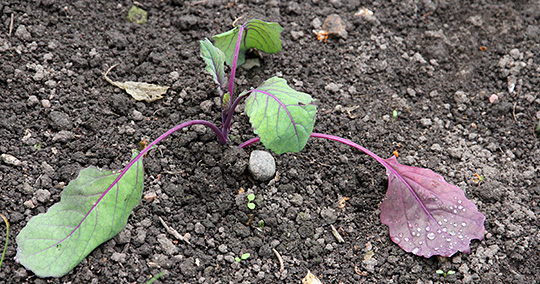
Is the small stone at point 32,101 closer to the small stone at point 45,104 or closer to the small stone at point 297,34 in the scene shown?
the small stone at point 45,104

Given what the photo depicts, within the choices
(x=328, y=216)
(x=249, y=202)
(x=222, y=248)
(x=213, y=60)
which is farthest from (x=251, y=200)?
(x=213, y=60)

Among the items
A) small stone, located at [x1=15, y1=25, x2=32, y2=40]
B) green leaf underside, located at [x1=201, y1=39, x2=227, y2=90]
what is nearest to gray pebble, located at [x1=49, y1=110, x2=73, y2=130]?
small stone, located at [x1=15, y1=25, x2=32, y2=40]

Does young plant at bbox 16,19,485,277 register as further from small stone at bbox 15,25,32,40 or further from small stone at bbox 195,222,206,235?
small stone at bbox 15,25,32,40

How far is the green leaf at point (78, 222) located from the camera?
1791mm

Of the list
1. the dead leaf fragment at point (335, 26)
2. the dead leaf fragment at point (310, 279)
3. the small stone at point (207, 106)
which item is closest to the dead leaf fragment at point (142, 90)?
the small stone at point (207, 106)

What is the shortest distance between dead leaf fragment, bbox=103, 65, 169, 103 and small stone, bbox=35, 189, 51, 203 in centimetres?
63

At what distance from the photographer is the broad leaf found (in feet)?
6.79

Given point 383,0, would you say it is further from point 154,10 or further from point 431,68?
point 154,10

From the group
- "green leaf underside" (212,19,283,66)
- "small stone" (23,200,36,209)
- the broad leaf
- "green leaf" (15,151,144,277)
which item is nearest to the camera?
"green leaf" (15,151,144,277)

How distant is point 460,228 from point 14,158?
2.07 m

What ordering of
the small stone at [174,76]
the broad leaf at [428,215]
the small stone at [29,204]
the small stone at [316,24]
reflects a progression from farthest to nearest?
the small stone at [316,24], the small stone at [174,76], the broad leaf at [428,215], the small stone at [29,204]

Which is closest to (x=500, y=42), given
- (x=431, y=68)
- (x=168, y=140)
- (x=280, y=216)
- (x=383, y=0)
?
Answer: (x=431, y=68)

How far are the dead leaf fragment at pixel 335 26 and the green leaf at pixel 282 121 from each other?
97 centimetres

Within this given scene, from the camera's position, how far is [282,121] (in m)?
1.87
